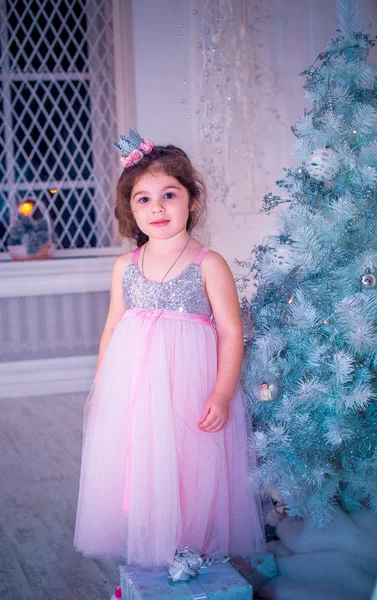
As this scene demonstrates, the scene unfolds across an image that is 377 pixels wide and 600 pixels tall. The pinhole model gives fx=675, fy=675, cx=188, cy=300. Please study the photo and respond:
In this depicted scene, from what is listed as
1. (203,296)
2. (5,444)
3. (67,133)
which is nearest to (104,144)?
(67,133)

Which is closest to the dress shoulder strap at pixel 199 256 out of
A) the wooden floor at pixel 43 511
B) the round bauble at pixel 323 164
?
the round bauble at pixel 323 164

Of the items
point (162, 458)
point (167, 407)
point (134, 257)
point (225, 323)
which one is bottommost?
point (162, 458)

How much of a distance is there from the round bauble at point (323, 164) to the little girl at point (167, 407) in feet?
1.15

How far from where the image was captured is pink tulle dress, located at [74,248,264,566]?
168cm

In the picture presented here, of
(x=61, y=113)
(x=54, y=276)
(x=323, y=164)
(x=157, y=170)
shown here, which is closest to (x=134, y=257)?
(x=157, y=170)

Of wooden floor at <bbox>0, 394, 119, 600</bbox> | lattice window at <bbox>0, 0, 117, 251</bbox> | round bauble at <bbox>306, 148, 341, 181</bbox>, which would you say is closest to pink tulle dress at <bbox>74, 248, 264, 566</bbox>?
wooden floor at <bbox>0, 394, 119, 600</bbox>

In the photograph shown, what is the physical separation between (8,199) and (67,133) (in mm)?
621

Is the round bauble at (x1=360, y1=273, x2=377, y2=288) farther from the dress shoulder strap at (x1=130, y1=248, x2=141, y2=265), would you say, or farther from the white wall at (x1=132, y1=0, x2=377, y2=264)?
the white wall at (x1=132, y1=0, x2=377, y2=264)

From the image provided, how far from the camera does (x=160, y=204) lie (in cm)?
185

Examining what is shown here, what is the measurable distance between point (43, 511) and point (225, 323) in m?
1.00

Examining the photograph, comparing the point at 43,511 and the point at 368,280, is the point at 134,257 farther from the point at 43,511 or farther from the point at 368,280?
the point at 43,511

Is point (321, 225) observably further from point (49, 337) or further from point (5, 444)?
point (49, 337)

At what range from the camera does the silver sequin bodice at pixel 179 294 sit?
1.84 meters

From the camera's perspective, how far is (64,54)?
4.68m
